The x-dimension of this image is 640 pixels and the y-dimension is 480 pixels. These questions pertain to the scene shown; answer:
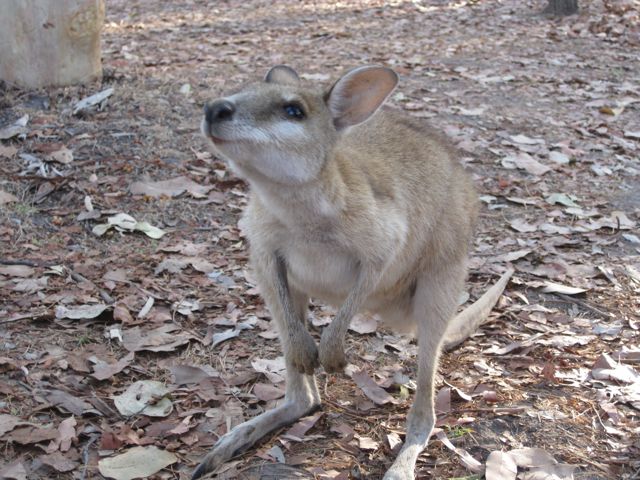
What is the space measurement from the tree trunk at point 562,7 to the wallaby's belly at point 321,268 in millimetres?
8428

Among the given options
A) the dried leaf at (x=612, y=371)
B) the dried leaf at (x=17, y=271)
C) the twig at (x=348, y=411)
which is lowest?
the twig at (x=348, y=411)

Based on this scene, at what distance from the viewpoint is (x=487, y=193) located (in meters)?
5.59

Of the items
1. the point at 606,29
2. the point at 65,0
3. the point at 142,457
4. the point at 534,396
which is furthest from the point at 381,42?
the point at 142,457

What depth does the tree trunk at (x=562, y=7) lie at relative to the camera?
33.9 ft

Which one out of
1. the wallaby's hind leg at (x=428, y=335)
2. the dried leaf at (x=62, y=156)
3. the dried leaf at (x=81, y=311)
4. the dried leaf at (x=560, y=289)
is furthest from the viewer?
the dried leaf at (x=62, y=156)

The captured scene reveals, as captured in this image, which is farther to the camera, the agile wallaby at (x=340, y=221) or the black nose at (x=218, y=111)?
the agile wallaby at (x=340, y=221)

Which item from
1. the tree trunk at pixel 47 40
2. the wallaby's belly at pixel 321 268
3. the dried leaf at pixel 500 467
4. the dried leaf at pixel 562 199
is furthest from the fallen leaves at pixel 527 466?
the tree trunk at pixel 47 40

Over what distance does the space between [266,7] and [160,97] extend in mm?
4909

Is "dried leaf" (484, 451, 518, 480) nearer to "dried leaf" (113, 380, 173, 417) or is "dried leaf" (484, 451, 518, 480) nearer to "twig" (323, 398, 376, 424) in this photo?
"twig" (323, 398, 376, 424)

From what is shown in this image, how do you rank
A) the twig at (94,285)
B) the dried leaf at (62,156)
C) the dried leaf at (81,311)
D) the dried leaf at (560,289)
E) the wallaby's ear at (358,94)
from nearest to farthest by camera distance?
the wallaby's ear at (358,94)
the dried leaf at (81,311)
the twig at (94,285)
the dried leaf at (560,289)
the dried leaf at (62,156)

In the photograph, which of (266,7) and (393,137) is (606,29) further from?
(393,137)

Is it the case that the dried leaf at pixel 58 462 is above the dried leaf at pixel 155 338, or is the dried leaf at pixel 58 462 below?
above

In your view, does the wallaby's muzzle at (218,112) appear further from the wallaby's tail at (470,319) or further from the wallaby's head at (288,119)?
the wallaby's tail at (470,319)

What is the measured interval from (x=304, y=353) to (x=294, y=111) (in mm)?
966
